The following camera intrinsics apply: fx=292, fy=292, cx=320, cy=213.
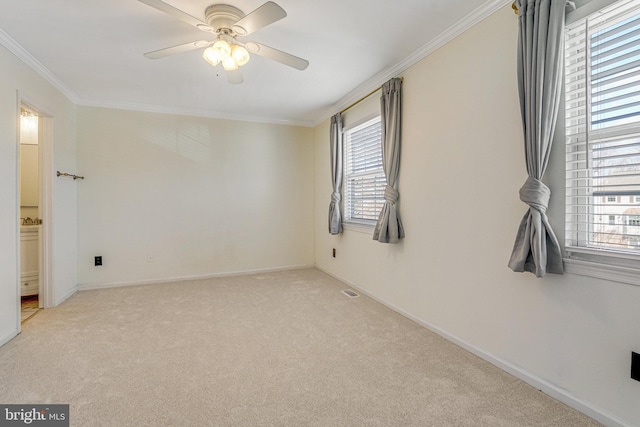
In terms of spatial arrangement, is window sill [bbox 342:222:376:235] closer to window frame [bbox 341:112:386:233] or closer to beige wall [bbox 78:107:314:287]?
window frame [bbox 341:112:386:233]

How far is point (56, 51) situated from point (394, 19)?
9.66 ft

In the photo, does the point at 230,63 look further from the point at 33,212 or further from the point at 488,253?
the point at 33,212

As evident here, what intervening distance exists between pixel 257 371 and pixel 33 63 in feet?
11.4

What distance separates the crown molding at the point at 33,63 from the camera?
93.7 inches

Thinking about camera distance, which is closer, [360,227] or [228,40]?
[228,40]

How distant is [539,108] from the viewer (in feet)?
5.44

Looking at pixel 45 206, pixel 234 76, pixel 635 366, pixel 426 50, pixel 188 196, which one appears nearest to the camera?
pixel 635 366

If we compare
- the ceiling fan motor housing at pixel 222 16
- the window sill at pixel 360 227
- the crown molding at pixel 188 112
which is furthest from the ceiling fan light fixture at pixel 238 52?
the crown molding at pixel 188 112

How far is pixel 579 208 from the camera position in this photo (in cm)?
165

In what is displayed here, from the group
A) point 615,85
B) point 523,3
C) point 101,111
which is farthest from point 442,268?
point 101,111

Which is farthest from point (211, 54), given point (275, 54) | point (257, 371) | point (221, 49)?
point (257, 371)

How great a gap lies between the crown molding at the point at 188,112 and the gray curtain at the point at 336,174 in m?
0.98

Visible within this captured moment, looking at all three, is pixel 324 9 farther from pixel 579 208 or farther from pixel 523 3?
pixel 579 208

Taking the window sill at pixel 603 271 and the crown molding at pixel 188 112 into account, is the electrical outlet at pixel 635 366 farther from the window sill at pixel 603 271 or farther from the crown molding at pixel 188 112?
the crown molding at pixel 188 112
